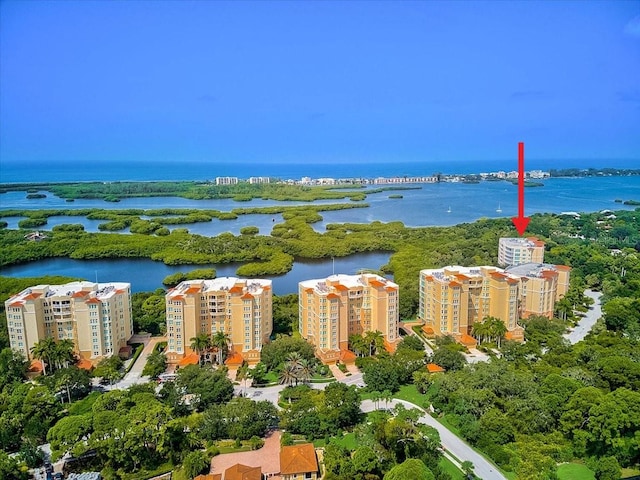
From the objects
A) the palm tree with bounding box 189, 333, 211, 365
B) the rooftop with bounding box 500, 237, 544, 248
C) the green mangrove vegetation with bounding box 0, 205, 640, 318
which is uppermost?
the rooftop with bounding box 500, 237, 544, 248

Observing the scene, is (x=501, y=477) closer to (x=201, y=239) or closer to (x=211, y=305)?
(x=211, y=305)

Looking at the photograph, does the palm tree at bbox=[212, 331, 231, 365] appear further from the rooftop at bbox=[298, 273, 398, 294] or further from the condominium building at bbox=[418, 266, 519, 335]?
the condominium building at bbox=[418, 266, 519, 335]

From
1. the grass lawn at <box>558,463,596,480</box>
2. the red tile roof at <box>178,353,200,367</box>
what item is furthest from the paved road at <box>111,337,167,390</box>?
the grass lawn at <box>558,463,596,480</box>

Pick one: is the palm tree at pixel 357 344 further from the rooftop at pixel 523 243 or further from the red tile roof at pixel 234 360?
the rooftop at pixel 523 243

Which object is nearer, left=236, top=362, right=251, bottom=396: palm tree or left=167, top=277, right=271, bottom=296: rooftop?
left=236, top=362, right=251, bottom=396: palm tree

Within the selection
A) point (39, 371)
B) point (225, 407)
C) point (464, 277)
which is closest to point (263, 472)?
point (225, 407)

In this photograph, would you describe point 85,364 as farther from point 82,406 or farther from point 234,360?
point 234,360
